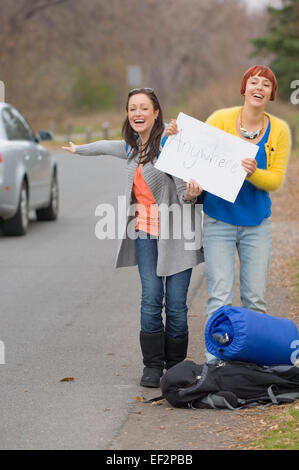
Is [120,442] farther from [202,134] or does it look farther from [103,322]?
[103,322]

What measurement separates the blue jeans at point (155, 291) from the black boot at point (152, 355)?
4cm

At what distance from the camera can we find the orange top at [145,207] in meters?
5.98

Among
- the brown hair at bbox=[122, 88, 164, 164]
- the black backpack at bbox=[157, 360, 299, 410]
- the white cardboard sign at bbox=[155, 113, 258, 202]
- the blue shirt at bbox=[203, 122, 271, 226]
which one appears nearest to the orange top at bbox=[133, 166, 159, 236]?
the brown hair at bbox=[122, 88, 164, 164]

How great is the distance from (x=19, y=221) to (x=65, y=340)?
6.06 m

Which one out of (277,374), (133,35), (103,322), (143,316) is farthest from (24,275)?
(133,35)

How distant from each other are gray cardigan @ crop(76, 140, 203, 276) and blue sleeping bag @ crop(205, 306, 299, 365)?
48 cm

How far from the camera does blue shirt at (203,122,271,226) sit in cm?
582

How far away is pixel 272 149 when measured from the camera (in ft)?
19.1

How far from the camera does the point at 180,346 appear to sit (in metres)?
6.18

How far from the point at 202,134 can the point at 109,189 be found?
15167 mm

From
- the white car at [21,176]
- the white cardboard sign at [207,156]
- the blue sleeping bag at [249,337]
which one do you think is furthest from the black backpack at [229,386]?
the white car at [21,176]

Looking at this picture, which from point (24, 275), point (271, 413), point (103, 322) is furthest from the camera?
point (24, 275)

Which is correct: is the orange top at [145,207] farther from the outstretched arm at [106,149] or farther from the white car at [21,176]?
the white car at [21,176]

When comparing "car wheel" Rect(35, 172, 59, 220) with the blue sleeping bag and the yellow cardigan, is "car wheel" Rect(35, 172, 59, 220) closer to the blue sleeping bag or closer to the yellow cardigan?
the yellow cardigan
